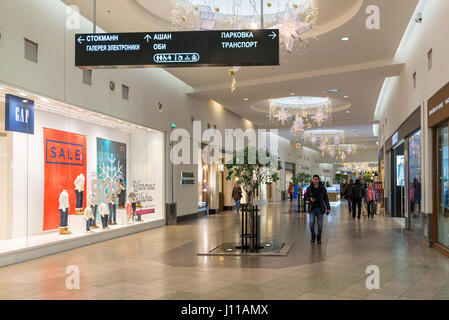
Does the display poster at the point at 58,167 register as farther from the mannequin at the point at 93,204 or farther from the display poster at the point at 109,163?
the display poster at the point at 109,163

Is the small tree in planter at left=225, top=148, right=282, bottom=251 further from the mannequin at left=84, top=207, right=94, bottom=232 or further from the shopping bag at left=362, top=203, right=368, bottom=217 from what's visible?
the shopping bag at left=362, top=203, right=368, bottom=217

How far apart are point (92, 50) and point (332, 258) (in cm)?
545

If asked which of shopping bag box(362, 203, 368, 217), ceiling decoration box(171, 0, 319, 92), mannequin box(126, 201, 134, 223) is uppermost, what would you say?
ceiling decoration box(171, 0, 319, 92)

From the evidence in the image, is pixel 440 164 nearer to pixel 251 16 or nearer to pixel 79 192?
pixel 251 16

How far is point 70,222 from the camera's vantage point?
920cm

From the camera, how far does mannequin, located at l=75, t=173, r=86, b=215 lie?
9531 millimetres

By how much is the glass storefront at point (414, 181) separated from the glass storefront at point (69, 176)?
7.76 metres

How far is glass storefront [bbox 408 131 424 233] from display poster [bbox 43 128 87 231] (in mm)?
8189

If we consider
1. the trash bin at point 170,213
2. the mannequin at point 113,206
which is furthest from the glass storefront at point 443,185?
the trash bin at point 170,213

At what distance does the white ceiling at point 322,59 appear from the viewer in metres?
8.98

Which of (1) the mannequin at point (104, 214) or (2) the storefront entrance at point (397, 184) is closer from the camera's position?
(1) the mannequin at point (104, 214)

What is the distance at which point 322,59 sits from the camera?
12.2m

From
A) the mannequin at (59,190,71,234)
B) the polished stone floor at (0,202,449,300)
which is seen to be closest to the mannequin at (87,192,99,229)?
the polished stone floor at (0,202,449,300)


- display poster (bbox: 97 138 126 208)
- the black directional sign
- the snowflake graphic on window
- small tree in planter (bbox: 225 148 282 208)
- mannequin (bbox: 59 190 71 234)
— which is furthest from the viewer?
the snowflake graphic on window
